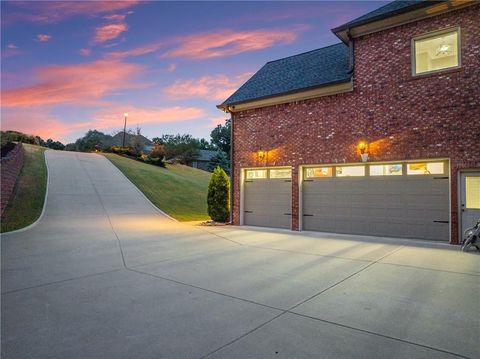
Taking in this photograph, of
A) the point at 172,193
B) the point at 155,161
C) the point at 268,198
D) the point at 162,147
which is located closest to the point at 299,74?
the point at 268,198

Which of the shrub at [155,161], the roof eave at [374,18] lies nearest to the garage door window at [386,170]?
the roof eave at [374,18]

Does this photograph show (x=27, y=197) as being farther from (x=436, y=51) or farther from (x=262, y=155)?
(x=436, y=51)

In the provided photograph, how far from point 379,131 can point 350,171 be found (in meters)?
1.65

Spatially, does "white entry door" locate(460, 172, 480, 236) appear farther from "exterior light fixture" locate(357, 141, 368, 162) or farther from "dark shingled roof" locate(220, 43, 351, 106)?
"dark shingled roof" locate(220, 43, 351, 106)

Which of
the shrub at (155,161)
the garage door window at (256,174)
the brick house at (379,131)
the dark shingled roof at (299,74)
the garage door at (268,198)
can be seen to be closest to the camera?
the brick house at (379,131)

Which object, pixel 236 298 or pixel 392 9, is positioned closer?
pixel 236 298

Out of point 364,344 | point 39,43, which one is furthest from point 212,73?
point 364,344

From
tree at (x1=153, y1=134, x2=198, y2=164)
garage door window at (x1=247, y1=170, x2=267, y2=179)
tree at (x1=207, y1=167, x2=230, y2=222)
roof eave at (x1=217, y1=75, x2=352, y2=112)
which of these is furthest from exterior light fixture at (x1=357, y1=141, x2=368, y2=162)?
tree at (x1=153, y1=134, x2=198, y2=164)

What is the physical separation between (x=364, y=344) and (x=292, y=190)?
903 centimetres

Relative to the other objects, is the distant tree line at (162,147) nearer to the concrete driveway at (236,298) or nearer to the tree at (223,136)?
the tree at (223,136)

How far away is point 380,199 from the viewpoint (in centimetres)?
1004

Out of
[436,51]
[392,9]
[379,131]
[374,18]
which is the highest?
[392,9]

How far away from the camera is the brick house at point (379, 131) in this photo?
867cm

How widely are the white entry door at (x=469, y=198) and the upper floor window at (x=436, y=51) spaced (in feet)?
10.7
